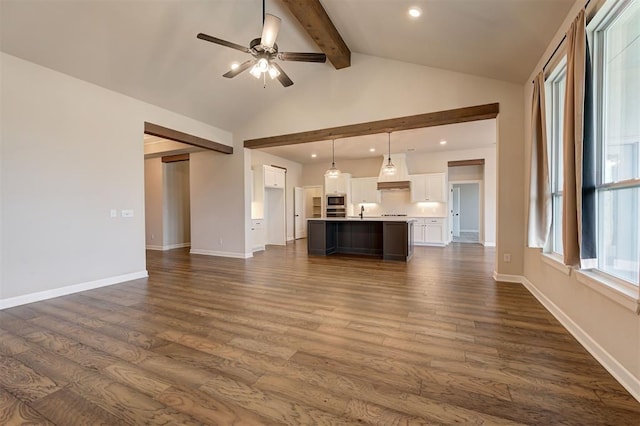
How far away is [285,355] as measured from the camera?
2184mm

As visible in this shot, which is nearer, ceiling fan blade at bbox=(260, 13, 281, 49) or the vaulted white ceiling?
ceiling fan blade at bbox=(260, 13, 281, 49)

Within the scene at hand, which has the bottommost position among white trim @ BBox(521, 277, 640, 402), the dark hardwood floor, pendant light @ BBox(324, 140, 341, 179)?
the dark hardwood floor

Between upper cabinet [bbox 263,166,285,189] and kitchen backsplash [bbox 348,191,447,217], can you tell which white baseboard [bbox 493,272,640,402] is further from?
upper cabinet [bbox 263,166,285,189]

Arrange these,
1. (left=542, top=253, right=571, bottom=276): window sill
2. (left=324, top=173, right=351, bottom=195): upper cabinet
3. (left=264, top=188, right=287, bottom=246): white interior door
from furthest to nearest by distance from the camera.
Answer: (left=324, top=173, right=351, bottom=195): upper cabinet → (left=264, top=188, right=287, bottom=246): white interior door → (left=542, top=253, right=571, bottom=276): window sill

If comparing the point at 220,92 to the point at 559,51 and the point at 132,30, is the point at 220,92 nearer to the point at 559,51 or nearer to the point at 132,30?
the point at 132,30

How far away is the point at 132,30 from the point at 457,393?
16.8ft

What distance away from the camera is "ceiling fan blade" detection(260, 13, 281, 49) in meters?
2.94

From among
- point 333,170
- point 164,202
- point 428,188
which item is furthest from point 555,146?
point 164,202

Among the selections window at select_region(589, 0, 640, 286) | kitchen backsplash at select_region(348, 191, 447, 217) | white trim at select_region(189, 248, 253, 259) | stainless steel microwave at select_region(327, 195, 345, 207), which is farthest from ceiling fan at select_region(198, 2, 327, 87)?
kitchen backsplash at select_region(348, 191, 447, 217)

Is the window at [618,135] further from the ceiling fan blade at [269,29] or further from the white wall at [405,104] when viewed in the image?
the ceiling fan blade at [269,29]

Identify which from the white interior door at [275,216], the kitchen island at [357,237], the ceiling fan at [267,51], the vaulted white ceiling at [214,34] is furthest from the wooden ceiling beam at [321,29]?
the white interior door at [275,216]

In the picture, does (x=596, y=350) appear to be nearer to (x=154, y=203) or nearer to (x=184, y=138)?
→ (x=184, y=138)

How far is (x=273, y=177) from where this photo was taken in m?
8.93

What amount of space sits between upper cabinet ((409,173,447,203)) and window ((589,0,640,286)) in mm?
6441
